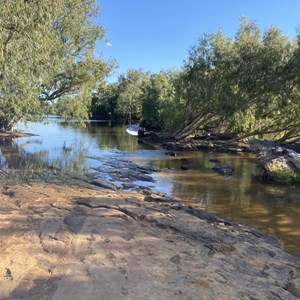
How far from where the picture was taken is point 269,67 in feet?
81.3

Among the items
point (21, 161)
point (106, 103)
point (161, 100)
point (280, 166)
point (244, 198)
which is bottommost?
point (21, 161)

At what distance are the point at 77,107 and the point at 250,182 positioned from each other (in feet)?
64.3

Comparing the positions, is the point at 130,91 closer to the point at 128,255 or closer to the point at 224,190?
the point at 224,190

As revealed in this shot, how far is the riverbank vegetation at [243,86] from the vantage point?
24.7 meters

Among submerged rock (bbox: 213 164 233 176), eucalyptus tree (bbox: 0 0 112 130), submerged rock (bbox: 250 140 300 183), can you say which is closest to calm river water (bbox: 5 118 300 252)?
→ submerged rock (bbox: 213 164 233 176)

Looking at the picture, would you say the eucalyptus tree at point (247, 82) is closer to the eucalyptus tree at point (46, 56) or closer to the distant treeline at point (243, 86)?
the distant treeline at point (243, 86)

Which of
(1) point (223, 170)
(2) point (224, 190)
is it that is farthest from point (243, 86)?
(2) point (224, 190)

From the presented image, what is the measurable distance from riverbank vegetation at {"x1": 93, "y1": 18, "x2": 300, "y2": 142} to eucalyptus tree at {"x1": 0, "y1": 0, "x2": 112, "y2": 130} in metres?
9.30

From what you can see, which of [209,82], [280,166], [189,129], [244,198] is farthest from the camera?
[189,129]

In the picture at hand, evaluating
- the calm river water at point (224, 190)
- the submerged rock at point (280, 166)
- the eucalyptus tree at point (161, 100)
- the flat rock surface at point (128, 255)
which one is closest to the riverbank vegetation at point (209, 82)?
the calm river water at point (224, 190)

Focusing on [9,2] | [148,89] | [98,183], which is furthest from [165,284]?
[148,89]

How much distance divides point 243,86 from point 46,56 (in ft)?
58.0

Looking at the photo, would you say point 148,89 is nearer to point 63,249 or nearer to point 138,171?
point 138,171

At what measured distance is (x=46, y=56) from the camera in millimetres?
13633
